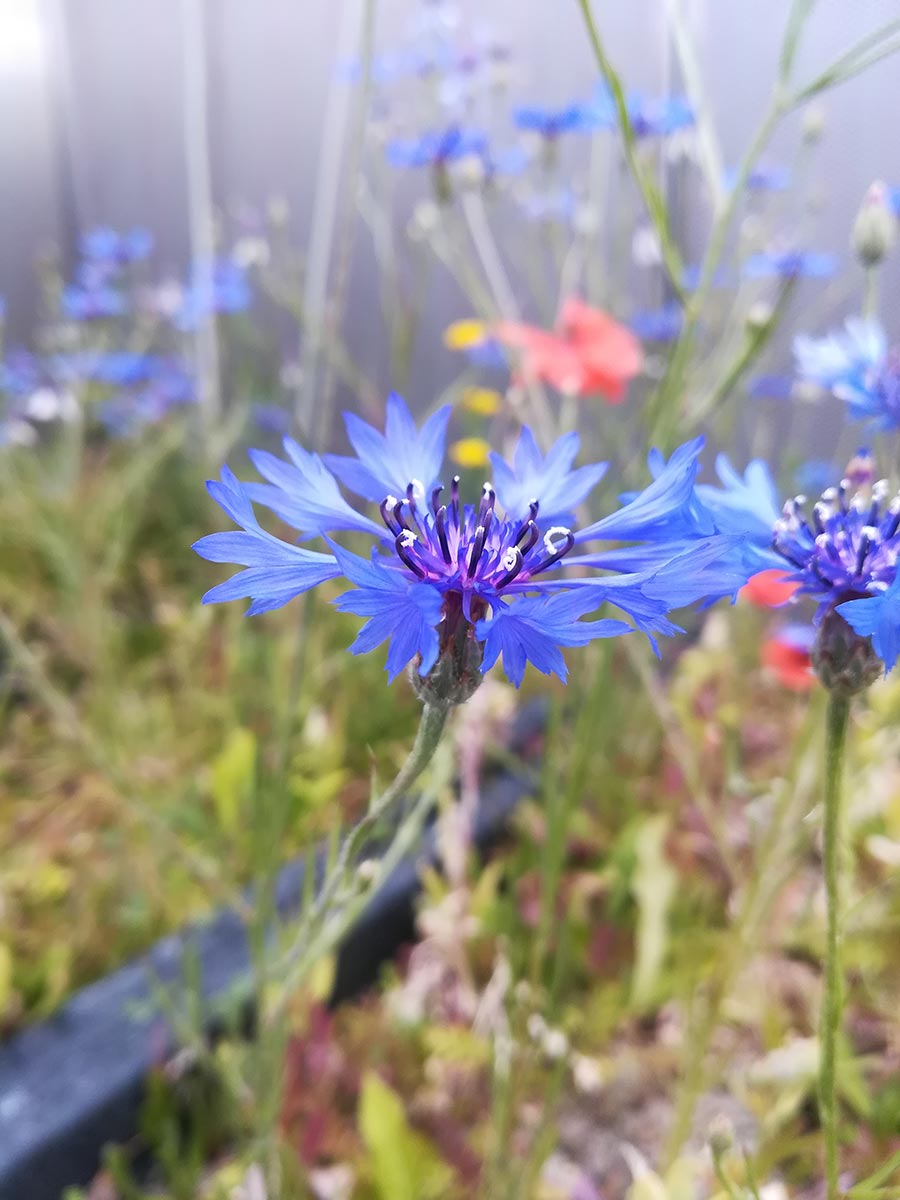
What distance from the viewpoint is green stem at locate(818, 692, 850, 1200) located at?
250mm

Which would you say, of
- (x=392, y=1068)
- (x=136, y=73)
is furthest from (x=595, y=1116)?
(x=136, y=73)

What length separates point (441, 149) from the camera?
0.83 metres

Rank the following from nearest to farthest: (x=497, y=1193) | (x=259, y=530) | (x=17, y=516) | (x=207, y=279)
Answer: (x=259, y=530), (x=497, y=1193), (x=17, y=516), (x=207, y=279)

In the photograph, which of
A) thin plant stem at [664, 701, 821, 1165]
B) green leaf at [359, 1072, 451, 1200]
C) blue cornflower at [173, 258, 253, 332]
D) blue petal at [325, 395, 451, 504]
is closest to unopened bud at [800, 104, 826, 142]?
thin plant stem at [664, 701, 821, 1165]

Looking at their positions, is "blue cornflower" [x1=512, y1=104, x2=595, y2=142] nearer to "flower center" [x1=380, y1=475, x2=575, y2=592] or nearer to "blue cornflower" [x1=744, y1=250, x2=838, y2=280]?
"blue cornflower" [x1=744, y1=250, x2=838, y2=280]

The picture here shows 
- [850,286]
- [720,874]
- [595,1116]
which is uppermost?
[850,286]

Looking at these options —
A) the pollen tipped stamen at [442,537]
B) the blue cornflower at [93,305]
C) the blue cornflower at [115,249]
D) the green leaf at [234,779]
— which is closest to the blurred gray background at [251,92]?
the blue cornflower at [115,249]

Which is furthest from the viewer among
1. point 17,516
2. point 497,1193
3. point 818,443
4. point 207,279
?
point 207,279

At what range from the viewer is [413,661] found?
239 millimetres

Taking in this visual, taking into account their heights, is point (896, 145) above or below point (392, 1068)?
above

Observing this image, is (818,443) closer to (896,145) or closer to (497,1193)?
(896,145)

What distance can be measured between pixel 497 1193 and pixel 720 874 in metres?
0.39

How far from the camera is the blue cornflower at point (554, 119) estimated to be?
0.81m

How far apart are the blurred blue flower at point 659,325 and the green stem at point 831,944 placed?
2.95 feet
